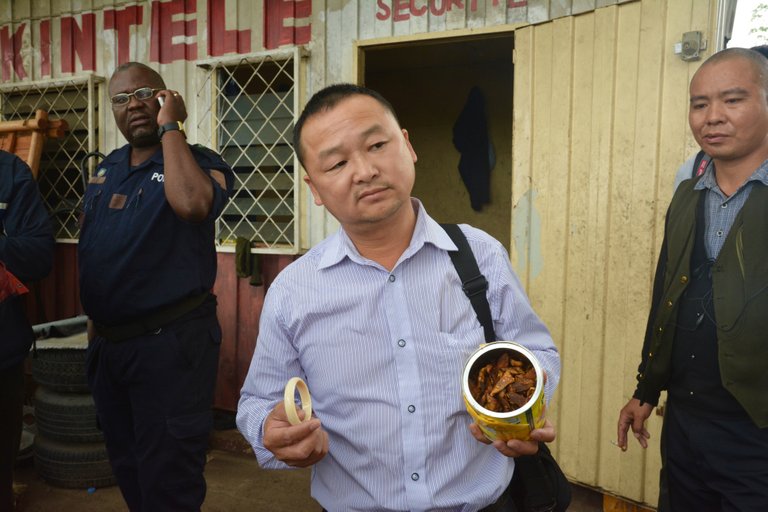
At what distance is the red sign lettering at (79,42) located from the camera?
4.71 m

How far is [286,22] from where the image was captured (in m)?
4.02

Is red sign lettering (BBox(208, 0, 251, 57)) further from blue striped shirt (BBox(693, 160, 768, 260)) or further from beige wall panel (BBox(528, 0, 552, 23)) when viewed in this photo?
blue striped shirt (BBox(693, 160, 768, 260))

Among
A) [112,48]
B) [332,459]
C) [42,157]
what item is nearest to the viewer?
[332,459]

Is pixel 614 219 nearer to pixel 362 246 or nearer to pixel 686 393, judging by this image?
pixel 686 393

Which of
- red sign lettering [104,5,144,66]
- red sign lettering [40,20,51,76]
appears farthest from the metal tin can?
red sign lettering [40,20,51,76]

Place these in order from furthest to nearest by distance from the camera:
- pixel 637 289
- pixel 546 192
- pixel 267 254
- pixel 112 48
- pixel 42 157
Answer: pixel 42 157, pixel 112 48, pixel 267 254, pixel 546 192, pixel 637 289

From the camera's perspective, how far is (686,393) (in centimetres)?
199

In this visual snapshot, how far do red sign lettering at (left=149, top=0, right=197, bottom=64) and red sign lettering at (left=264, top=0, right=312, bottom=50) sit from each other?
66 centimetres

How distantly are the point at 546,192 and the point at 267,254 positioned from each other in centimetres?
201

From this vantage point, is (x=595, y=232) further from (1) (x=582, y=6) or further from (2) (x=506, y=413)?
(2) (x=506, y=413)

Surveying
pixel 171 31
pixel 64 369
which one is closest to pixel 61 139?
pixel 171 31

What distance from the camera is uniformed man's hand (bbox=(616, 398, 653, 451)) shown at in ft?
7.22

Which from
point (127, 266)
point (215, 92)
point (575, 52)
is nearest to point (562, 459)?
point (575, 52)

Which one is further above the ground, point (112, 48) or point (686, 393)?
point (112, 48)
